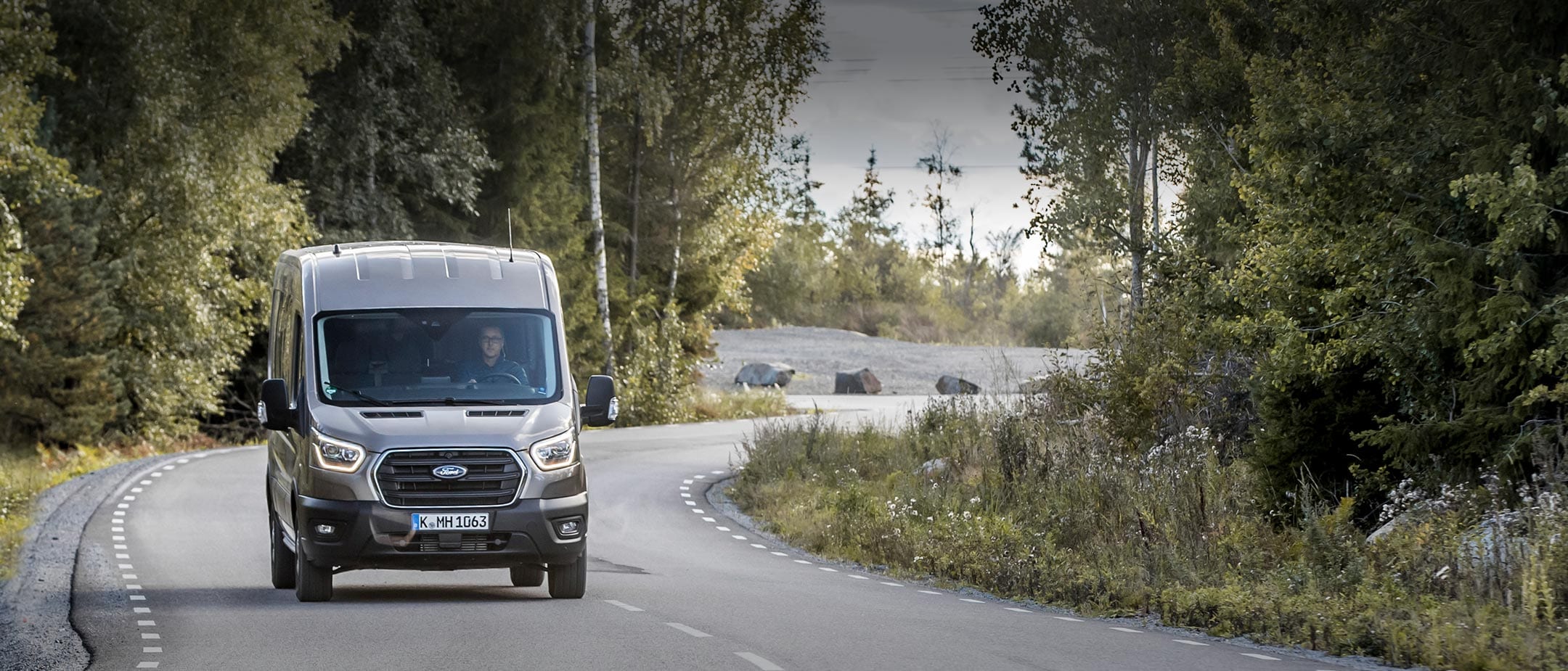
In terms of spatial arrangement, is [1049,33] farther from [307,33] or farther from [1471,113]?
[1471,113]

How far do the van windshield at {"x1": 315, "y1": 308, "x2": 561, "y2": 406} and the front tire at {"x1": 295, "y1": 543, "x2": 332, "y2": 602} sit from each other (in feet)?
4.24

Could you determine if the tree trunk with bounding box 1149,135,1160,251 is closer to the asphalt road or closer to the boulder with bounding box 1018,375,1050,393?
the boulder with bounding box 1018,375,1050,393

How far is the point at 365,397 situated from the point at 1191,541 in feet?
23.1

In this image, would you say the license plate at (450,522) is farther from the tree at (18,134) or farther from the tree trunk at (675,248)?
the tree trunk at (675,248)

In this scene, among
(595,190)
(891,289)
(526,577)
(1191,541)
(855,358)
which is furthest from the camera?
(891,289)

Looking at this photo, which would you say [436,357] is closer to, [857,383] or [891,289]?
[857,383]

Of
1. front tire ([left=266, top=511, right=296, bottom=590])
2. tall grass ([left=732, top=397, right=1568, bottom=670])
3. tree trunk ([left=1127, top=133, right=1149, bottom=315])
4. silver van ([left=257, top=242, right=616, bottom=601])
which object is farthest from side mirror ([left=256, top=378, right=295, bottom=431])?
tree trunk ([left=1127, top=133, right=1149, bottom=315])

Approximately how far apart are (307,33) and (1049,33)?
1408cm

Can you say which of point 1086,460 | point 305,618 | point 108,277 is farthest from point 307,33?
point 305,618

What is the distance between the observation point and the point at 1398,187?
48.2 ft

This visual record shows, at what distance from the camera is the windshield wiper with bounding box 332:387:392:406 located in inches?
517

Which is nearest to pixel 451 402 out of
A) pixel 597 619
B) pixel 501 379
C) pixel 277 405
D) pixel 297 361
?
pixel 501 379

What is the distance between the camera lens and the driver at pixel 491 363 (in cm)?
1351

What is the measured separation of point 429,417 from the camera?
12977mm
